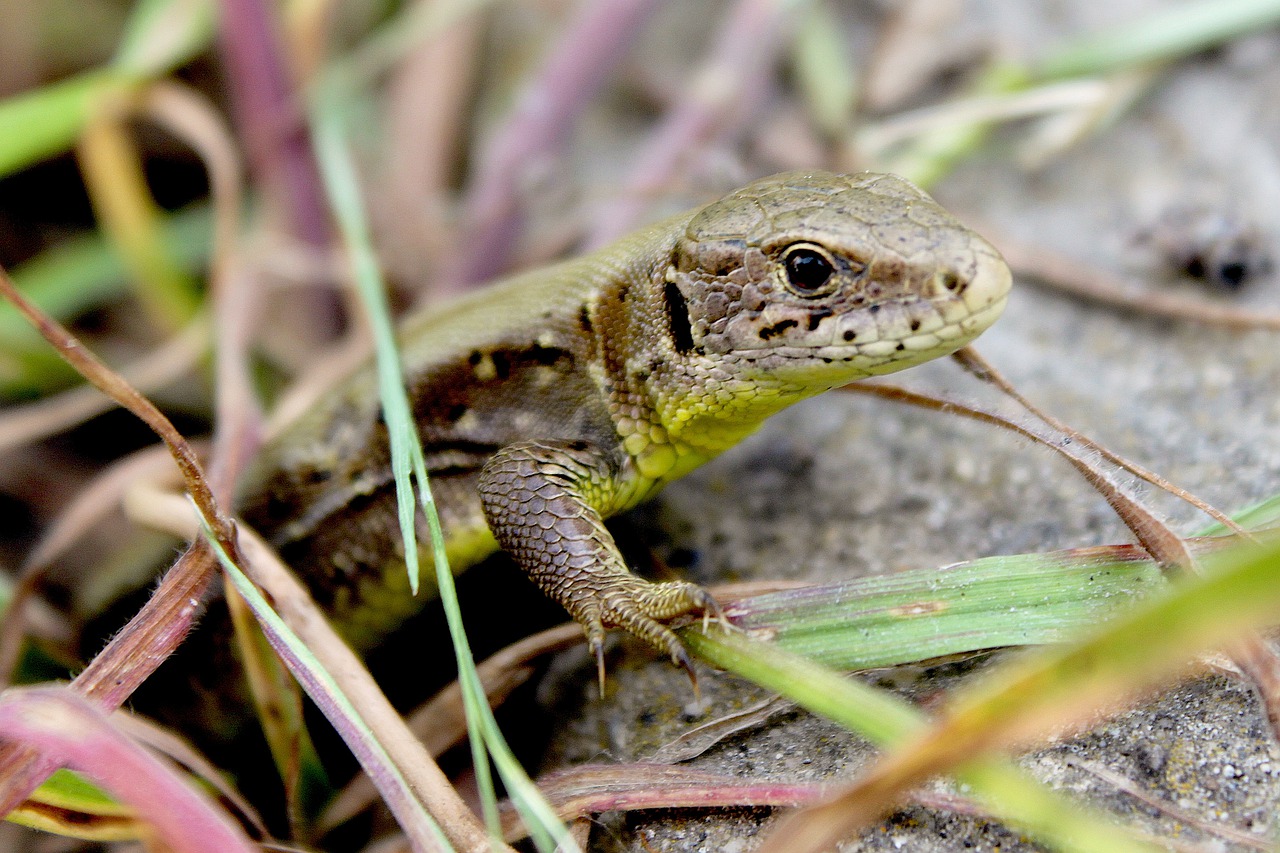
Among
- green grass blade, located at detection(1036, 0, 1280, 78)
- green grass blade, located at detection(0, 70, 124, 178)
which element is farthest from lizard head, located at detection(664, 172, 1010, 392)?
green grass blade, located at detection(0, 70, 124, 178)

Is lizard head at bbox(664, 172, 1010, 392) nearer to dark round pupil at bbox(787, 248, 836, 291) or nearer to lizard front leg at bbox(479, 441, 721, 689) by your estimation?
dark round pupil at bbox(787, 248, 836, 291)

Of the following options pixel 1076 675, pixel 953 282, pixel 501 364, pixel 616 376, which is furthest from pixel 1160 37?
pixel 1076 675

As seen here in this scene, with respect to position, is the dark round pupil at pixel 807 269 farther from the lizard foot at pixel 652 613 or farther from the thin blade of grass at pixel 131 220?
the thin blade of grass at pixel 131 220

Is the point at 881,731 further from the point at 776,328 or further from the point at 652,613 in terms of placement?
the point at 776,328

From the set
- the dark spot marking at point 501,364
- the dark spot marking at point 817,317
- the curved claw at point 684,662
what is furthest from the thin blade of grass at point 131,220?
the curved claw at point 684,662

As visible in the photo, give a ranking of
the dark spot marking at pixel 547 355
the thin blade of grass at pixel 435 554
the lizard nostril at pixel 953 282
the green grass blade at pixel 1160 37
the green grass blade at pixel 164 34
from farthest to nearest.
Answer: the green grass blade at pixel 164 34, the green grass blade at pixel 1160 37, the dark spot marking at pixel 547 355, the lizard nostril at pixel 953 282, the thin blade of grass at pixel 435 554

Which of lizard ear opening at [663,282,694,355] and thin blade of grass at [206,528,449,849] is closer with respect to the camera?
thin blade of grass at [206,528,449,849]
